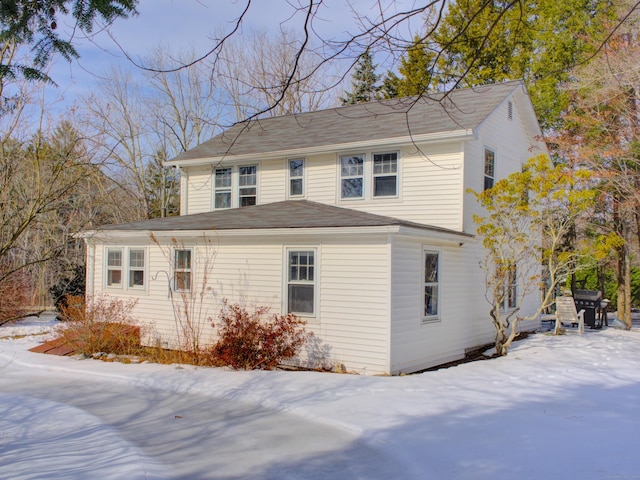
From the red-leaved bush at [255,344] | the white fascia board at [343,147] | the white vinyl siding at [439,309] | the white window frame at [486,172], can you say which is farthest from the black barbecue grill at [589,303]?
the red-leaved bush at [255,344]

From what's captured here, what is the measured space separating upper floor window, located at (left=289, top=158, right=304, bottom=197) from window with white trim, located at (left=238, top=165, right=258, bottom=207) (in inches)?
46.0

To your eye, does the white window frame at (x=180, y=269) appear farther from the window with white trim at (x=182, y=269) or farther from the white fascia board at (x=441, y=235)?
the white fascia board at (x=441, y=235)

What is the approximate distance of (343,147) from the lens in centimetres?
1477

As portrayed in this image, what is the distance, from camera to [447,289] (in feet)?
43.7

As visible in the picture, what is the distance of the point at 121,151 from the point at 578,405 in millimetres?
26468

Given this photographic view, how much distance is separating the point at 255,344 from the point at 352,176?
568 cm

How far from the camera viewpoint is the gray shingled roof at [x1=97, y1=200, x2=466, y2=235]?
1175 cm

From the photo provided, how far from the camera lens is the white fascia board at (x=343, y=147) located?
13336 mm

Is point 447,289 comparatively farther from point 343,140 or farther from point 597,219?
point 597,219

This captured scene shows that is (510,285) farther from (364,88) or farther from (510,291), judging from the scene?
(364,88)

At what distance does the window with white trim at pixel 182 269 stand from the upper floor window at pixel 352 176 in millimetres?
4219

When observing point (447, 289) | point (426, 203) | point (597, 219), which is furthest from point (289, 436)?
point (597, 219)

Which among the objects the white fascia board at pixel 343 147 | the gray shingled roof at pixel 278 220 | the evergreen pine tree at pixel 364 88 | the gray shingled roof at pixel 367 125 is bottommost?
the gray shingled roof at pixel 278 220

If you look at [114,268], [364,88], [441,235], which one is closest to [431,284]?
[441,235]
